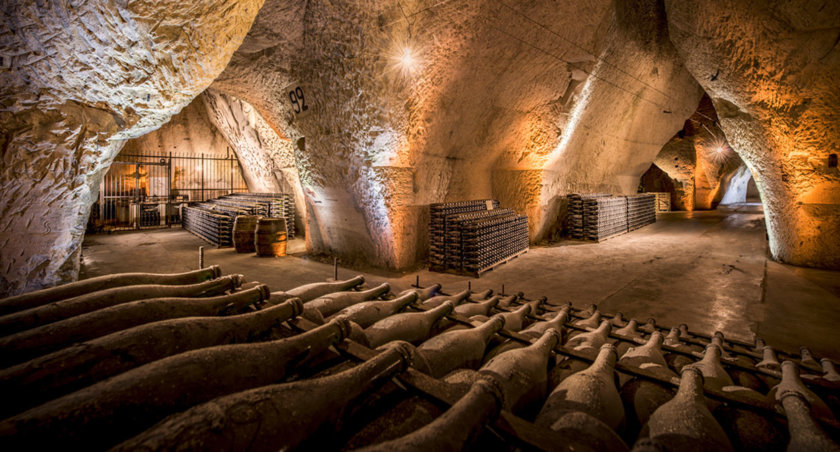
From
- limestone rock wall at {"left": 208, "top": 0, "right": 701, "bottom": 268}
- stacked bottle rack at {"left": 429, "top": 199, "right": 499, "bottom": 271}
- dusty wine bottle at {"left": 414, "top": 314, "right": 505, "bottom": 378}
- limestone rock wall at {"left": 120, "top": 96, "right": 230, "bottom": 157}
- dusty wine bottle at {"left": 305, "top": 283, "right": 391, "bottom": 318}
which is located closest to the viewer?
dusty wine bottle at {"left": 414, "top": 314, "right": 505, "bottom": 378}

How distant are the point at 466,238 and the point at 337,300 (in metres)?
4.75

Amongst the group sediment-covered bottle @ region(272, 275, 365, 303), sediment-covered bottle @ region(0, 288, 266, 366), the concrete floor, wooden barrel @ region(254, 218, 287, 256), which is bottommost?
the concrete floor

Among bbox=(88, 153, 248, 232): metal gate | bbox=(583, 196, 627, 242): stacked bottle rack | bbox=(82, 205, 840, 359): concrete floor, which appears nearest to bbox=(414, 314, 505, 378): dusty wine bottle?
bbox=(82, 205, 840, 359): concrete floor

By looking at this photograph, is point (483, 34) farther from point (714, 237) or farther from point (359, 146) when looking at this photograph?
point (714, 237)

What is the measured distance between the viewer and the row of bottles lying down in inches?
31.0

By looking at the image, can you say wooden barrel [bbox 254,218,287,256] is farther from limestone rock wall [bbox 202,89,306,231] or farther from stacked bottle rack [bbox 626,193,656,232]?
stacked bottle rack [bbox 626,193,656,232]

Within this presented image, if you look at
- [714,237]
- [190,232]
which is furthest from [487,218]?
[190,232]

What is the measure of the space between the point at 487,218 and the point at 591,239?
192 inches

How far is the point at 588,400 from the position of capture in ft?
3.84

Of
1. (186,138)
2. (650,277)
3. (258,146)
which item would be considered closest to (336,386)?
(650,277)

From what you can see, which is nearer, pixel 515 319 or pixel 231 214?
pixel 515 319

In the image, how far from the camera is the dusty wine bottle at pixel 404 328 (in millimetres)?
1554

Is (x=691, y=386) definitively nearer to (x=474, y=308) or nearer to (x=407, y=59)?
(x=474, y=308)

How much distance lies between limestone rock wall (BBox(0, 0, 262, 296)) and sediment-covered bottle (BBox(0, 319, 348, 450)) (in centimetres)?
319
